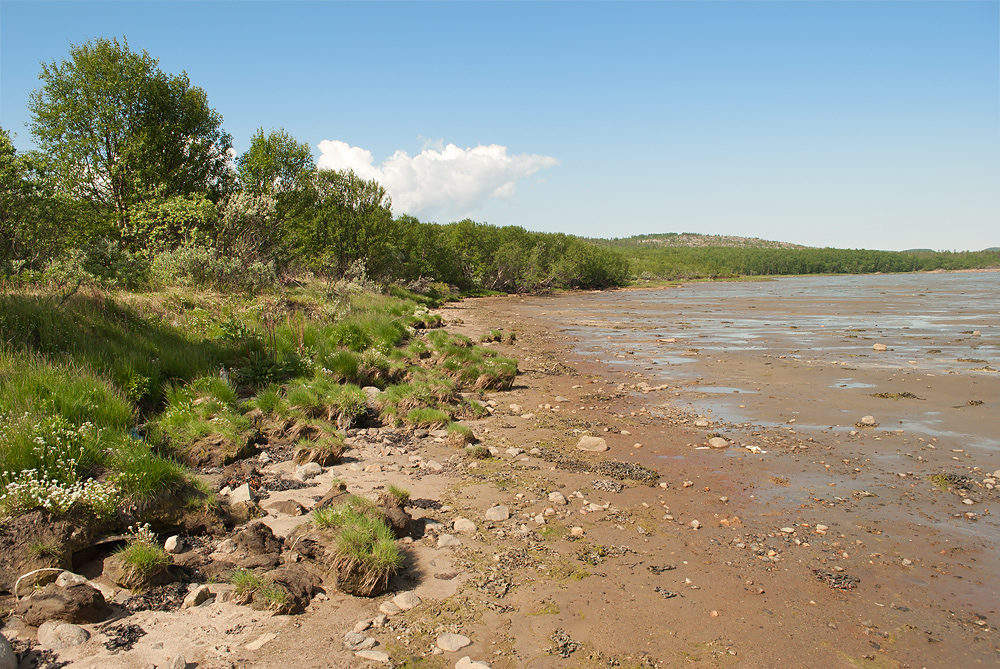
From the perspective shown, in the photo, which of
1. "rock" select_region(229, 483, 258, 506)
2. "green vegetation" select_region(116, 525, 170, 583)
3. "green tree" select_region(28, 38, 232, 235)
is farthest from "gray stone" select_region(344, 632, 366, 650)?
"green tree" select_region(28, 38, 232, 235)

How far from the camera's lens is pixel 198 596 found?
4.17m

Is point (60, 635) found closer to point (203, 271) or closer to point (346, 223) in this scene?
point (203, 271)

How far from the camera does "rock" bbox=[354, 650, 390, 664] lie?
373 centimetres

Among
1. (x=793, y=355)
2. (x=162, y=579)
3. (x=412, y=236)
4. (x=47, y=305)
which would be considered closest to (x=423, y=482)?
(x=162, y=579)

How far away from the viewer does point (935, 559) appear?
17.3 ft

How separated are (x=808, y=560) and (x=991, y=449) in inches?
218

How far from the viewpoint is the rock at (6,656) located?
10.5 ft

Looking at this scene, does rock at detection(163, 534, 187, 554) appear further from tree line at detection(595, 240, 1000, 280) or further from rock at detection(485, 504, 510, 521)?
tree line at detection(595, 240, 1000, 280)

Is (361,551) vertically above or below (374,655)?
above

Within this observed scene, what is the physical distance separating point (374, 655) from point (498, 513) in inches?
95.4

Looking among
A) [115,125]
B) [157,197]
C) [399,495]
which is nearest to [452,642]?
[399,495]

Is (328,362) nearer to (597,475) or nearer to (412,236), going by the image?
(597,475)

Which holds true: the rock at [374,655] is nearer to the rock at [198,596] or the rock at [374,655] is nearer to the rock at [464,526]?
the rock at [198,596]

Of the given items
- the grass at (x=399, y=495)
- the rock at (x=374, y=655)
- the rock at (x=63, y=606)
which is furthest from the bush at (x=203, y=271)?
the rock at (x=374, y=655)
